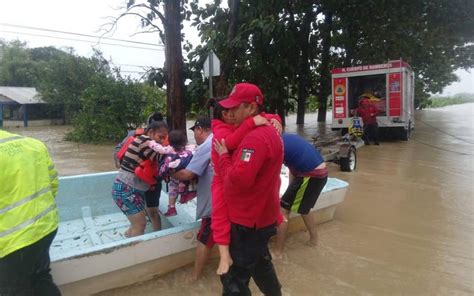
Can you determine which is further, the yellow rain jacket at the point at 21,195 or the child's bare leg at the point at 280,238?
the child's bare leg at the point at 280,238

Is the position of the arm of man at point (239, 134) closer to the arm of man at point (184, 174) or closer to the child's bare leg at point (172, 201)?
the arm of man at point (184, 174)

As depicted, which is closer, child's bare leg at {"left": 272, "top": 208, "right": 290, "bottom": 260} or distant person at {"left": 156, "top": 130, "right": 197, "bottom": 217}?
distant person at {"left": 156, "top": 130, "right": 197, "bottom": 217}

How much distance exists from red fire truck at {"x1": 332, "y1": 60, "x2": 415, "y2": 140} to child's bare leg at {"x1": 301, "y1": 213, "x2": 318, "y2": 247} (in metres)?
9.85

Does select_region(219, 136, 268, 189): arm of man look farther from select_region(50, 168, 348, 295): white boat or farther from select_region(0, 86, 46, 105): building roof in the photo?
select_region(0, 86, 46, 105): building roof

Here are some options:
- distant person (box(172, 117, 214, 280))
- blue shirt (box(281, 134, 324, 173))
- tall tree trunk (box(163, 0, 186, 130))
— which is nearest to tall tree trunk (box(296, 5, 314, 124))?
tall tree trunk (box(163, 0, 186, 130))

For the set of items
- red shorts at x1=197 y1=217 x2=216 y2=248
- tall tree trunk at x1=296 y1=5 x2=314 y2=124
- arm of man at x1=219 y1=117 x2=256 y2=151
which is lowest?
red shorts at x1=197 y1=217 x2=216 y2=248

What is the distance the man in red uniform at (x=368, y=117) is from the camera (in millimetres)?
12328

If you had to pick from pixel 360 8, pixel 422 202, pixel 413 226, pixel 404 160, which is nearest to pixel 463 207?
pixel 422 202

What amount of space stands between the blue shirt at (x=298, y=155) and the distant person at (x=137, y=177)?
1.21 m

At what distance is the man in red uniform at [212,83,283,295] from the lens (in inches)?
82.0

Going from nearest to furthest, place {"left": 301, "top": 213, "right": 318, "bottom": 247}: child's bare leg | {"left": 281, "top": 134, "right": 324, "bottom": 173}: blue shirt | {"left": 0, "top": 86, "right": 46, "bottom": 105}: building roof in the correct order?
{"left": 281, "top": 134, "right": 324, "bottom": 173}: blue shirt
{"left": 301, "top": 213, "right": 318, "bottom": 247}: child's bare leg
{"left": 0, "top": 86, "right": 46, "bottom": 105}: building roof

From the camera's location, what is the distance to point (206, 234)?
3.36 metres

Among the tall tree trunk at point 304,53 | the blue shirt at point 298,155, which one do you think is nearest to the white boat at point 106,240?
the blue shirt at point 298,155

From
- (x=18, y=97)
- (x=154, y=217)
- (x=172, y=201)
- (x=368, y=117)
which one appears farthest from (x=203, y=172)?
(x=18, y=97)
